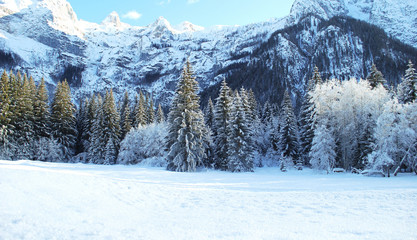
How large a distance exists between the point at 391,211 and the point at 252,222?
4.37 meters

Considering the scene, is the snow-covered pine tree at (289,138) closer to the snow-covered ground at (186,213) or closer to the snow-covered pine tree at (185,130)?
the snow-covered pine tree at (185,130)

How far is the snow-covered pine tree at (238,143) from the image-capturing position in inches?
1189

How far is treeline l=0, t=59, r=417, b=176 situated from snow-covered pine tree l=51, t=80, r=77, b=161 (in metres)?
0.17

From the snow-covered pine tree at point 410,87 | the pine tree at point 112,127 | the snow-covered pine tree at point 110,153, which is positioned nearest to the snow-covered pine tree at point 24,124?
the snow-covered pine tree at point 110,153

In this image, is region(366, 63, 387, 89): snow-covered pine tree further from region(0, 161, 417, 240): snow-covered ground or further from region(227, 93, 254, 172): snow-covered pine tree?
region(0, 161, 417, 240): snow-covered ground

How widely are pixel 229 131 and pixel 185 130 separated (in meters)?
7.51

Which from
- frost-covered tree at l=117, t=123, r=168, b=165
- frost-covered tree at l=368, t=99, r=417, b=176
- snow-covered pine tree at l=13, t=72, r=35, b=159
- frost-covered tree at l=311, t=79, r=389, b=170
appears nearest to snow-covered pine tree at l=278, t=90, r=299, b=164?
frost-covered tree at l=311, t=79, r=389, b=170

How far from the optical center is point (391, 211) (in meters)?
6.71

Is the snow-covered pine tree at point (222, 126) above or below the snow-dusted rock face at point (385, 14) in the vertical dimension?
below

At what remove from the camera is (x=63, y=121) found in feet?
140

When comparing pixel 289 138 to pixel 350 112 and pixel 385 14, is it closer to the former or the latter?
pixel 350 112

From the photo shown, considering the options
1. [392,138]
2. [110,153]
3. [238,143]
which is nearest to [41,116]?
[110,153]

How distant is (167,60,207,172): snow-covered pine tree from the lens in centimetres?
2630

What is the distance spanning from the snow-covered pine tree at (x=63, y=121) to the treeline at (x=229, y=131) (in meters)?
0.17
